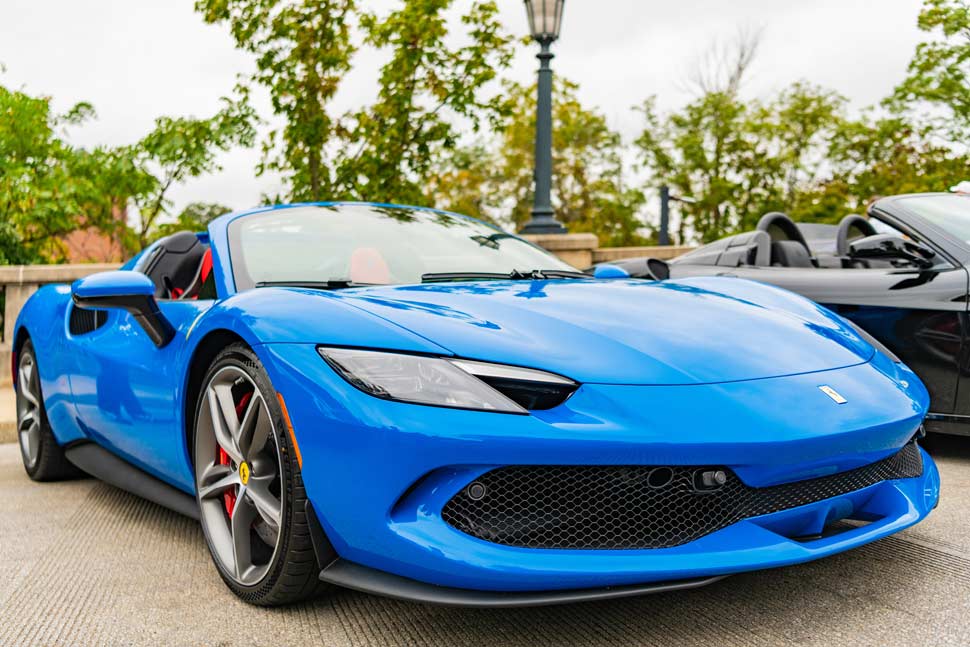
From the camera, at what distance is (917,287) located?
14.0 ft

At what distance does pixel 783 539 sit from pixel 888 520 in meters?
0.39

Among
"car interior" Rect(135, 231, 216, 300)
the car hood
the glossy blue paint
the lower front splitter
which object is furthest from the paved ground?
"car interior" Rect(135, 231, 216, 300)

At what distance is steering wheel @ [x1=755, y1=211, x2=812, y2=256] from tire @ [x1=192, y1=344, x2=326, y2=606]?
406 cm

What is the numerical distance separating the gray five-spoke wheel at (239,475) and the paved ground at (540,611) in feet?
0.46

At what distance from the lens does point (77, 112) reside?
10.2 meters

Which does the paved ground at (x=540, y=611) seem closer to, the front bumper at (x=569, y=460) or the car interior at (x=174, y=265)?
the front bumper at (x=569, y=460)

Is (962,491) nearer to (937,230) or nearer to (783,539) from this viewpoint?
(937,230)

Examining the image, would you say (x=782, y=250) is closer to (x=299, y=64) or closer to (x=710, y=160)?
(x=299, y=64)

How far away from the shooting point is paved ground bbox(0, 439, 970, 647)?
220 cm

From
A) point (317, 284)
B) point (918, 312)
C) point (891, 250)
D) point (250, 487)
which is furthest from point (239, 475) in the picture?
point (891, 250)

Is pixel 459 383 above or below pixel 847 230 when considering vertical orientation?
above

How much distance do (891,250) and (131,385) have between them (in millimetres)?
3401

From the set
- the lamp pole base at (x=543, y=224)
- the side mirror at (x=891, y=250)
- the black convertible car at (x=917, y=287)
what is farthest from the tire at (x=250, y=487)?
the lamp pole base at (x=543, y=224)

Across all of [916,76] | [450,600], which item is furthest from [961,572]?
[916,76]
